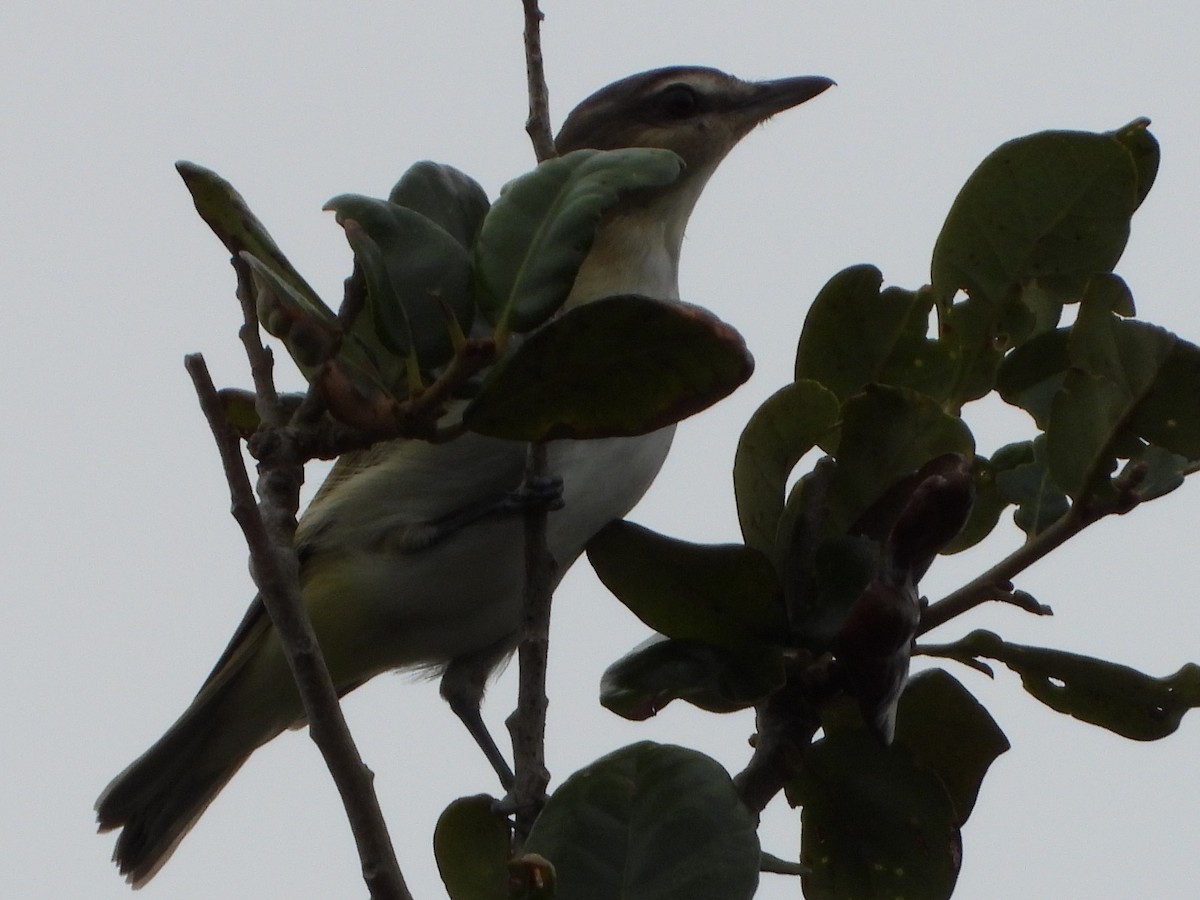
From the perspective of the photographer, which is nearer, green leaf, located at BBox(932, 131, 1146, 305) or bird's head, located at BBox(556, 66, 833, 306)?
green leaf, located at BBox(932, 131, 1146, 305)

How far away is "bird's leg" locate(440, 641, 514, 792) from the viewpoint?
163 inches

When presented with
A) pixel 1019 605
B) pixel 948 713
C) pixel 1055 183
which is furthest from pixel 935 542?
pixel 1055 183

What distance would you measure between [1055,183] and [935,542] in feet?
2.03

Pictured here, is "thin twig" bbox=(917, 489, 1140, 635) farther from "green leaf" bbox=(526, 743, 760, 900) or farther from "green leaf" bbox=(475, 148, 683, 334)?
Result: "green leaf" bbox=(475, 148, 683, 334)

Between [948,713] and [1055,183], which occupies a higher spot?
[1055,183]

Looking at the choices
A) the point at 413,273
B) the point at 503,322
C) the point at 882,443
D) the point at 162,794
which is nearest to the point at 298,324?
the point at 413,273

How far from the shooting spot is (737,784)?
188 centimetres

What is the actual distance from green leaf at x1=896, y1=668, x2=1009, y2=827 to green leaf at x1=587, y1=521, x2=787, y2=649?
25 cm

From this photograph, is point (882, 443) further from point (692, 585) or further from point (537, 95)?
point (537, 95)

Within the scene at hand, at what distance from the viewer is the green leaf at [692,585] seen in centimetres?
193

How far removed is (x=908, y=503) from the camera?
71.6 inches

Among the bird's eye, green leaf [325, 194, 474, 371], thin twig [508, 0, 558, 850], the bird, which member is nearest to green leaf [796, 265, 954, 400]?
thin twig [508, 0, 558, 850]

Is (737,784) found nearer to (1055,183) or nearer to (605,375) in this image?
(605,375)

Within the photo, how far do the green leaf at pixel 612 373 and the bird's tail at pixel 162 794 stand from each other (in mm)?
3018
